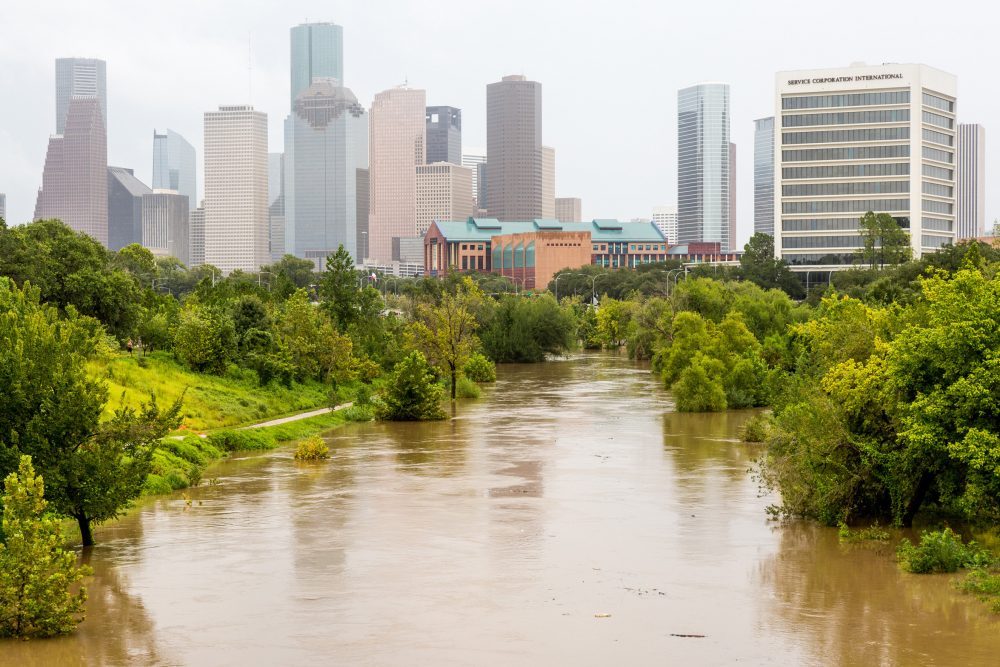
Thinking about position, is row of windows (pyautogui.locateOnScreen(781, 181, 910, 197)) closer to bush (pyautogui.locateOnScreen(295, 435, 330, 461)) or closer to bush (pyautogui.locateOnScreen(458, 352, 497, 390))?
bush (pyautogui.locateOnScreen(458, 352, 497, 390))

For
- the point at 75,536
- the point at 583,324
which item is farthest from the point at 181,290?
the point at 75,536

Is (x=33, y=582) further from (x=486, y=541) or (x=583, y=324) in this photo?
(x=583, y=324)

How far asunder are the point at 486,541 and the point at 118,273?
46.1 m

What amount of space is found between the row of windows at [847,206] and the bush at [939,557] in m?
134

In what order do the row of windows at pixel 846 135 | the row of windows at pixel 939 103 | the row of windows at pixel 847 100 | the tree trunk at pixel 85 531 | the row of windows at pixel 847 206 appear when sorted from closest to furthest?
the tree trunk at pixel 85 531, the row of windows at pixel 847 100, the row of windows at pixel 846 135, the row of windows at pixel 847 206, the row of windows at pixel 939 103

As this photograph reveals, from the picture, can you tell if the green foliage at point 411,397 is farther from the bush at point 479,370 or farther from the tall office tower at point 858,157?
the tall office tower at point 858,157

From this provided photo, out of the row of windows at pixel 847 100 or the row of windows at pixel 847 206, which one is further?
the row of windows at pixel 847 206

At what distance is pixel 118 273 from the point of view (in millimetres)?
68312

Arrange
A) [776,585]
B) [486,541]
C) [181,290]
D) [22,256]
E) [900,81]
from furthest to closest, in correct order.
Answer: [181,290] → [900,81] → [22,256] → [486,541] → [776,585]

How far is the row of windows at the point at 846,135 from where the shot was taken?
5920 inches

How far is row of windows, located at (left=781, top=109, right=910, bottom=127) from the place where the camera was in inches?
5910

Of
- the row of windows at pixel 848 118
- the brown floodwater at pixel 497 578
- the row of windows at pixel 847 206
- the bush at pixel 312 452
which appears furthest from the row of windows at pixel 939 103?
the bush at pixel 312 452

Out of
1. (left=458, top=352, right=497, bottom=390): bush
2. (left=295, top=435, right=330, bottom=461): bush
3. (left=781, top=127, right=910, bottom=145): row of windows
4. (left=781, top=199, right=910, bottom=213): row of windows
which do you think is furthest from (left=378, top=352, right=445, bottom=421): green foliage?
(left=781, top=127, right=910, bottom=145): row of windows

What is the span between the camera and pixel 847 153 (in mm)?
153000
